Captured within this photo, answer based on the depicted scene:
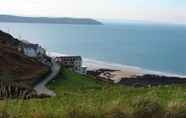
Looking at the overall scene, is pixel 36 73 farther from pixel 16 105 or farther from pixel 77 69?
pixel 16 105

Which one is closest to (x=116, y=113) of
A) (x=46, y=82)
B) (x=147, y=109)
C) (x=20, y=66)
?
(x=147, y=109)

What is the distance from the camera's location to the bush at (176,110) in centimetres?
870

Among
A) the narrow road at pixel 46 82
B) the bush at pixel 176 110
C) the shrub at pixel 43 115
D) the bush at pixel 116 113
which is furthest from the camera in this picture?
the narrow road at pixel 46 82

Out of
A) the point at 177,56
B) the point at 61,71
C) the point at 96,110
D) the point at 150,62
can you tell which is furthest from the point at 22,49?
the point at 177,56

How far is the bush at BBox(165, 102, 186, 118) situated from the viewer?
8.70 m

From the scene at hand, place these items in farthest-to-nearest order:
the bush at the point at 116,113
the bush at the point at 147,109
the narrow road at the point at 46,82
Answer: the narrow road at the point at 46,82 < the bush at the point at 147,109 < the bush at the point at 116,113

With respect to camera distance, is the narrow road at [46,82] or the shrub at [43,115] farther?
the narrow road at [46,82]

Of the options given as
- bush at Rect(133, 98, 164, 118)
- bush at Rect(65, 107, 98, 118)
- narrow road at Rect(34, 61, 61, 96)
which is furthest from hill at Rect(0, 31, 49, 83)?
bush at Rect(65, 107, 98, 118)

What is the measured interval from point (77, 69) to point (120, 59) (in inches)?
2087

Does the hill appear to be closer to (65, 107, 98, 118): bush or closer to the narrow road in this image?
the narrow road

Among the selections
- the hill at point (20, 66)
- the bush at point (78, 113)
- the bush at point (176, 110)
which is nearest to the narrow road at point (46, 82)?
the hill at point (20, 66)

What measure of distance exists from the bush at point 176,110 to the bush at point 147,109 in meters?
0.16

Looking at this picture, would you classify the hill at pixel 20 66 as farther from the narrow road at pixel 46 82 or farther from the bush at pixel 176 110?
the bush at pixel 176 110

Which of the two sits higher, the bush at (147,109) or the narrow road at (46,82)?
the bush at (147,109)
